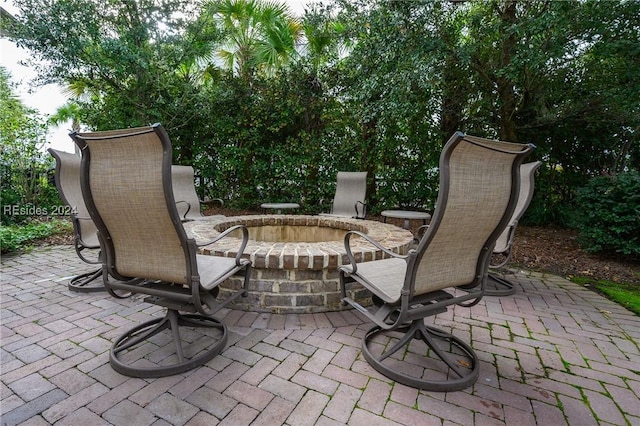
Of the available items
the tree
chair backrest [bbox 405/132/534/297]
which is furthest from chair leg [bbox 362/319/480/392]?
the tree

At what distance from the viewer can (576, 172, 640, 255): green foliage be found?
12.1ft

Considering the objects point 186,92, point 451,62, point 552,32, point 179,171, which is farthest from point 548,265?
point 186,92

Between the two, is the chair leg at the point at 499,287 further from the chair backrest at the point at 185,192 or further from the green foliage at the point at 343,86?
the chair backrest at the point at 185,192

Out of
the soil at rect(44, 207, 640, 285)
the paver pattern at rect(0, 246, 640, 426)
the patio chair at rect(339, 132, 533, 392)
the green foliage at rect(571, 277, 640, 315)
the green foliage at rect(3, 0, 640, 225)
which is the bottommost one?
the paver pattern at rect(0, 246, 640, 426)

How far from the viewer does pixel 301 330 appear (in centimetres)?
209

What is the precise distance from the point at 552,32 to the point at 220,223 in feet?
14.1

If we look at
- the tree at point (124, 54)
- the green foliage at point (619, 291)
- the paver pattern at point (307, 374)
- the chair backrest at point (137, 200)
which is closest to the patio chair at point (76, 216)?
the paver pattern at point (307, 374)

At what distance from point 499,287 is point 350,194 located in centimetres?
254

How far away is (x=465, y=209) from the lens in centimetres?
140

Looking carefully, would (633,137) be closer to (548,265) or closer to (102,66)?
(548,265)

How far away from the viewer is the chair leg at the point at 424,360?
5.08 feet

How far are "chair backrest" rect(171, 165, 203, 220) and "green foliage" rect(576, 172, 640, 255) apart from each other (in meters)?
5.30

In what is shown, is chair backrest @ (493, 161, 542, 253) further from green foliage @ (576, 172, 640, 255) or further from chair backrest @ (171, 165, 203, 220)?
chair backrest @ (171, 165, 203, 220)

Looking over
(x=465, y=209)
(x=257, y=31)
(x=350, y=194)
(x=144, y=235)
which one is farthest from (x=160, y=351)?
(x=257, y=31)
